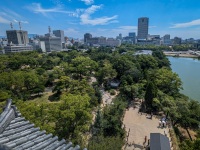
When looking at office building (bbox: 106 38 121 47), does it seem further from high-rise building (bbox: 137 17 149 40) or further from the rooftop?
the rooftop

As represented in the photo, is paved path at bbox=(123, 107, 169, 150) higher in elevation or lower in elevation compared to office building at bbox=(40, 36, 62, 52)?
lower

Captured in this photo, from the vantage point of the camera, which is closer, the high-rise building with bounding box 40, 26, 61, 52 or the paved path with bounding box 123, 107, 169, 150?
the paved path with bounding box 123, 107, 169, 150

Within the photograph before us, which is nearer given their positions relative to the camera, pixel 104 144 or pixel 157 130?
pixel 104 144

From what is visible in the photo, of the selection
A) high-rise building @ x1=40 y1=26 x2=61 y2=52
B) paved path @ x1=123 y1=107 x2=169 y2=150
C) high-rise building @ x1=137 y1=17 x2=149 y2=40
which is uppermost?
high-rise building @ x1=137 y1=17 x2=149 y2=40

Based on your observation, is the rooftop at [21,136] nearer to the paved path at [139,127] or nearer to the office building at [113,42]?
the paved path at [139,127]

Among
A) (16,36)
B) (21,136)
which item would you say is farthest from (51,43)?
(21,136)

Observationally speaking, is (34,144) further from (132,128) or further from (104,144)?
(132,128)

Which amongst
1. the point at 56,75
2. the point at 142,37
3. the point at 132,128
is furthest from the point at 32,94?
the point at 142,37

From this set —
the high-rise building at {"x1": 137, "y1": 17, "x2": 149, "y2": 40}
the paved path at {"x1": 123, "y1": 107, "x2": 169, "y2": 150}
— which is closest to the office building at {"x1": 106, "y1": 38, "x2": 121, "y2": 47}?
the high-rise building at {"x1": 137, "y1": 17, "x2": 149, "y2": 40}
